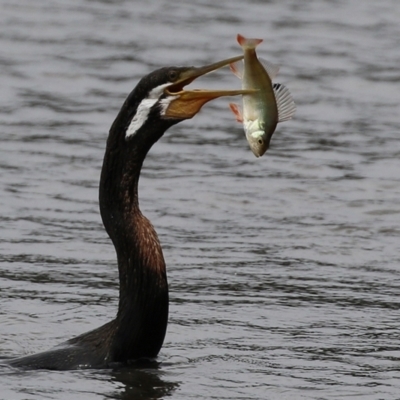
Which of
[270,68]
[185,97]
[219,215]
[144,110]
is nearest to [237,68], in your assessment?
[270,68]

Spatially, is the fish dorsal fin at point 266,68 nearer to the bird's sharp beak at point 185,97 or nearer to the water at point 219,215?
the bird's sharp beak at point 185,97

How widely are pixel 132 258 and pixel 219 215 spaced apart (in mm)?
3896

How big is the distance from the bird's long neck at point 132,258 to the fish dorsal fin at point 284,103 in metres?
0.78

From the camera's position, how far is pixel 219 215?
1195cm

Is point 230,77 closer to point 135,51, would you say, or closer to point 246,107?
point 135,51

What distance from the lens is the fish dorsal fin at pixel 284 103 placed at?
325 inches

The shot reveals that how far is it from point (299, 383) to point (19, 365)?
1.46 m

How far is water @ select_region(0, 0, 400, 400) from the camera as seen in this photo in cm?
831

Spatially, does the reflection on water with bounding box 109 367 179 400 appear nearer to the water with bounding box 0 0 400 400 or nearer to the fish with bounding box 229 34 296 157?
the water with bounding box 0 0 400 400

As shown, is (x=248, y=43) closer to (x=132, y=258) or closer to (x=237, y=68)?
(x=237, y=68)

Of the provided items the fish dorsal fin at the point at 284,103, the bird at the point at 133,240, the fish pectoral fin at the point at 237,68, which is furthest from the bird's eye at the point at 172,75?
the fish dorsal fin at the point at 284,103

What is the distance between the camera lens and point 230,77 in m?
17.9

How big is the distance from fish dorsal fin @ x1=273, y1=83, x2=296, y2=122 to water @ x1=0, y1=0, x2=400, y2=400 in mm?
1314

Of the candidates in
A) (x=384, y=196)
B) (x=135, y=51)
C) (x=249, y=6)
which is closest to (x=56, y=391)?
(x=384, y=196)
